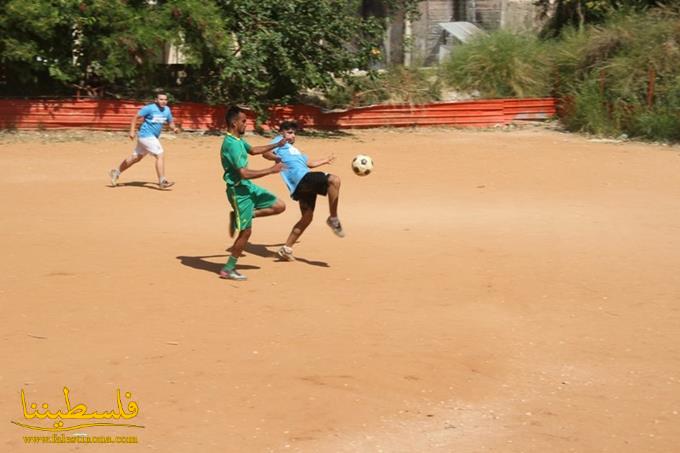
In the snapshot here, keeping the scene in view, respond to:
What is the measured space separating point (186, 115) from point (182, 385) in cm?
1497

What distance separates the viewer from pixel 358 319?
887 centimetres

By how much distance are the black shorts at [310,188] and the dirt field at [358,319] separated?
2.15 ft

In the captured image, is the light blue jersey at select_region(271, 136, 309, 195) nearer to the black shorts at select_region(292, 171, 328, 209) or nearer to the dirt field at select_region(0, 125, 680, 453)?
the black shorts at select_region(292, 171, 328, 209)

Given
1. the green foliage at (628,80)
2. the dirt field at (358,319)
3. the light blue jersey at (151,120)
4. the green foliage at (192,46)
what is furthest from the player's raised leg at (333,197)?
the green foliage at (628,80)

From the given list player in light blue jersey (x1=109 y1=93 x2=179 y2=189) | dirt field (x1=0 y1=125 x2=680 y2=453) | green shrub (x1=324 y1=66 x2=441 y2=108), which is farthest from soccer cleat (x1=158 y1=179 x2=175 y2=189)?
green shrub (x1=324 y1=66 x2=441 y2=108)

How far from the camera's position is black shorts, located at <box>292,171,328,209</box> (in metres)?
10.7

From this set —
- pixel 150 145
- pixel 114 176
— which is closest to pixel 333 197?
pixel 150 145

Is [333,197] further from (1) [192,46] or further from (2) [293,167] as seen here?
(1) [192,46]

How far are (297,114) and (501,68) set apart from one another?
5288mm

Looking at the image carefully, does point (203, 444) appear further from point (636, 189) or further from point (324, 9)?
point (324, 9)

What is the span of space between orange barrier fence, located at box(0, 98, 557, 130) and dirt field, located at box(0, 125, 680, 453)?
5.32 meters

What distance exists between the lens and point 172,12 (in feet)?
69.7

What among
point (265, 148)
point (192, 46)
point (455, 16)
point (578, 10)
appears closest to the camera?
point (265, 148)

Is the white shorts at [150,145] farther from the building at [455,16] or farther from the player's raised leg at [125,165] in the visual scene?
the building at [455,16]
